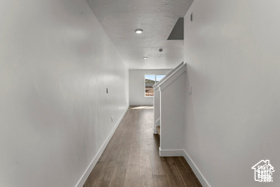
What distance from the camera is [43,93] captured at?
1.27 m

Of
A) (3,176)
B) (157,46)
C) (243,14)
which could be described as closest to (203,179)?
(243,14)

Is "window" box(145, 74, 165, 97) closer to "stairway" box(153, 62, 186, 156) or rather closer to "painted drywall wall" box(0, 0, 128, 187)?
"stairway" box(153, 62, 186, 156)

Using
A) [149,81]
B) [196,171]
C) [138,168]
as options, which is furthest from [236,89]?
[149,81]

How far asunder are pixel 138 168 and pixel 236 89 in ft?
5.79

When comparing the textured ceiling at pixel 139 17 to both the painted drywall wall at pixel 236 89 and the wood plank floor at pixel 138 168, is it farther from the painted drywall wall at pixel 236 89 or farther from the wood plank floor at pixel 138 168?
the wood plank floor at pixel 138 168

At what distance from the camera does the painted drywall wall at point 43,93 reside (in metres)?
0.95

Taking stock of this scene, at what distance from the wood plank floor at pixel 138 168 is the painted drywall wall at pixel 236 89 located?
1.20 feet

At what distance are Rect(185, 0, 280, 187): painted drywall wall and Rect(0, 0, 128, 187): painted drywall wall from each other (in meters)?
1.44

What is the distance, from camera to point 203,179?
6.28 feet

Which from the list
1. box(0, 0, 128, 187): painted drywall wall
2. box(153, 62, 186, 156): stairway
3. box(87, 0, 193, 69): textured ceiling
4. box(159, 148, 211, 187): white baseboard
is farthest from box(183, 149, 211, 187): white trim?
box(87, 0, 193, 69): textured ceiling

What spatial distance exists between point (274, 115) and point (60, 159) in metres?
→ 1.64

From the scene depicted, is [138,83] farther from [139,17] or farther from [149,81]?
[139,17]

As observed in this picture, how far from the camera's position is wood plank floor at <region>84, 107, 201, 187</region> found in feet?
6.79

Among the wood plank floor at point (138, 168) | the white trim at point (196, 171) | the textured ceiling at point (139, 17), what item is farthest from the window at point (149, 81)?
the white trim at point (196, 171)
